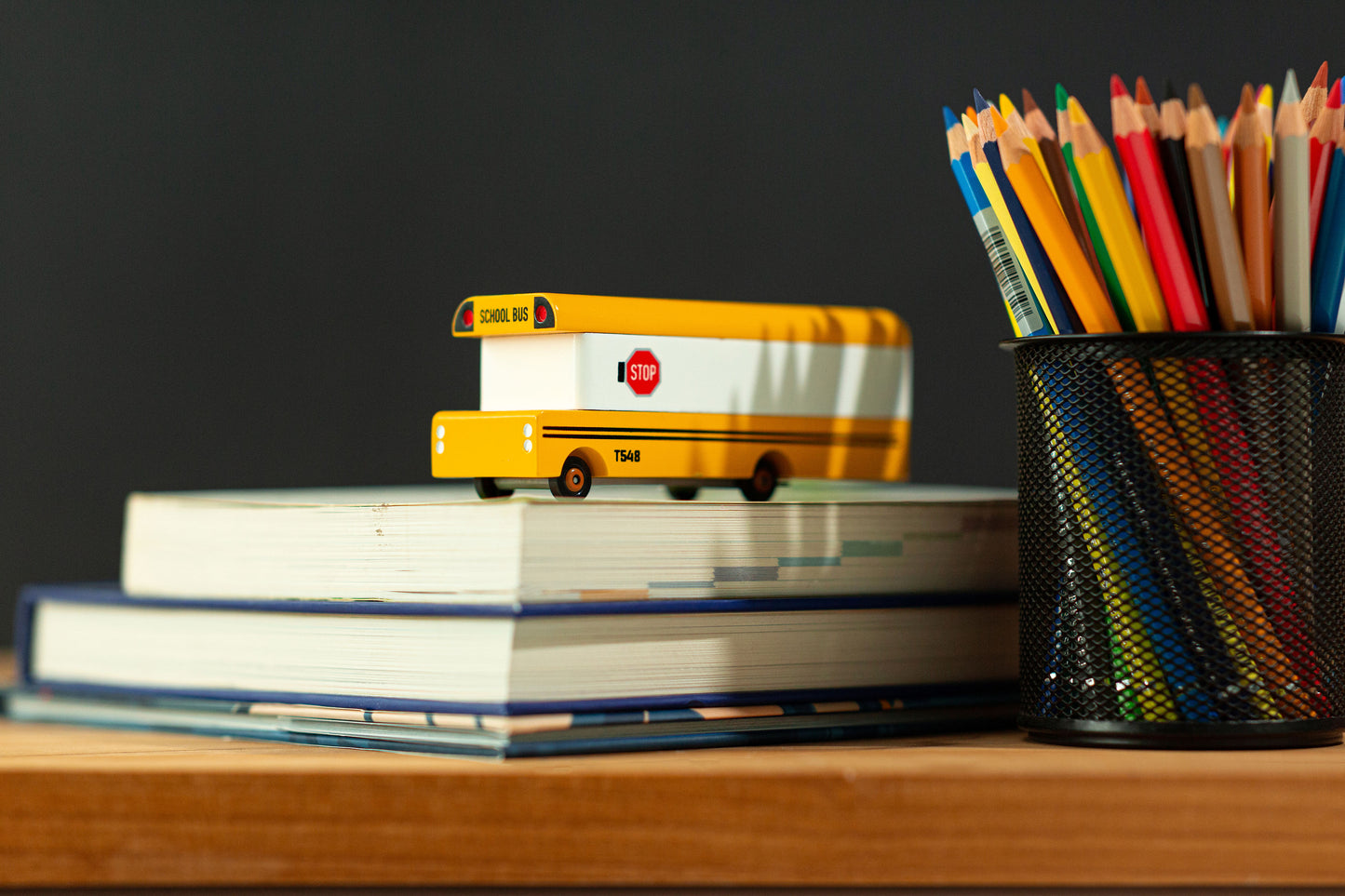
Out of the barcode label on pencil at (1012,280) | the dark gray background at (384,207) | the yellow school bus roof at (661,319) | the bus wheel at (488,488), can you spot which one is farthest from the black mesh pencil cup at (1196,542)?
the dark gray background at (384,207)

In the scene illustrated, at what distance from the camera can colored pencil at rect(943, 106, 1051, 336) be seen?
64 cm

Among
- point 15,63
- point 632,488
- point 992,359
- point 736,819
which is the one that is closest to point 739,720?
point 736,819

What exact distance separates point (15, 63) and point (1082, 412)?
877 mm

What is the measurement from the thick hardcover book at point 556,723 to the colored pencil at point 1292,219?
0.73ft

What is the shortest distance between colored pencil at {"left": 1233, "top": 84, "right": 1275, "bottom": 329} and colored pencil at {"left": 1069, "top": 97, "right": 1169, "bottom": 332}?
0.04 metres

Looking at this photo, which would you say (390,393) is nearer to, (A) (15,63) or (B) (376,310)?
(B) (376,310)

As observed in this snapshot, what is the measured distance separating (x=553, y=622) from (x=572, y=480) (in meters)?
0.08

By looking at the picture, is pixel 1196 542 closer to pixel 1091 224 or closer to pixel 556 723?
pixel 1091 224

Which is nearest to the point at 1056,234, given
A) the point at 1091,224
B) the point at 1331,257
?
the point at 1091,224

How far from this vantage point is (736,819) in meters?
0.53

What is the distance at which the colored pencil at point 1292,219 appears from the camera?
592 mm

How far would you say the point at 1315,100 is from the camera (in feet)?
2.05

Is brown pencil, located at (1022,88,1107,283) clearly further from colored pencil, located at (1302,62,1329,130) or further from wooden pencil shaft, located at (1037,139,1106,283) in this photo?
colored pencil, located at (1302,62,1329,130)

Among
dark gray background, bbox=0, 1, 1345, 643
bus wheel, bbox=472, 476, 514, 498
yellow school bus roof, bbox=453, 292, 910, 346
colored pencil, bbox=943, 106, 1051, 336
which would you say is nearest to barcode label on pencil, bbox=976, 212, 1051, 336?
colored pencil, bbox=943, 106, 1051, 336
